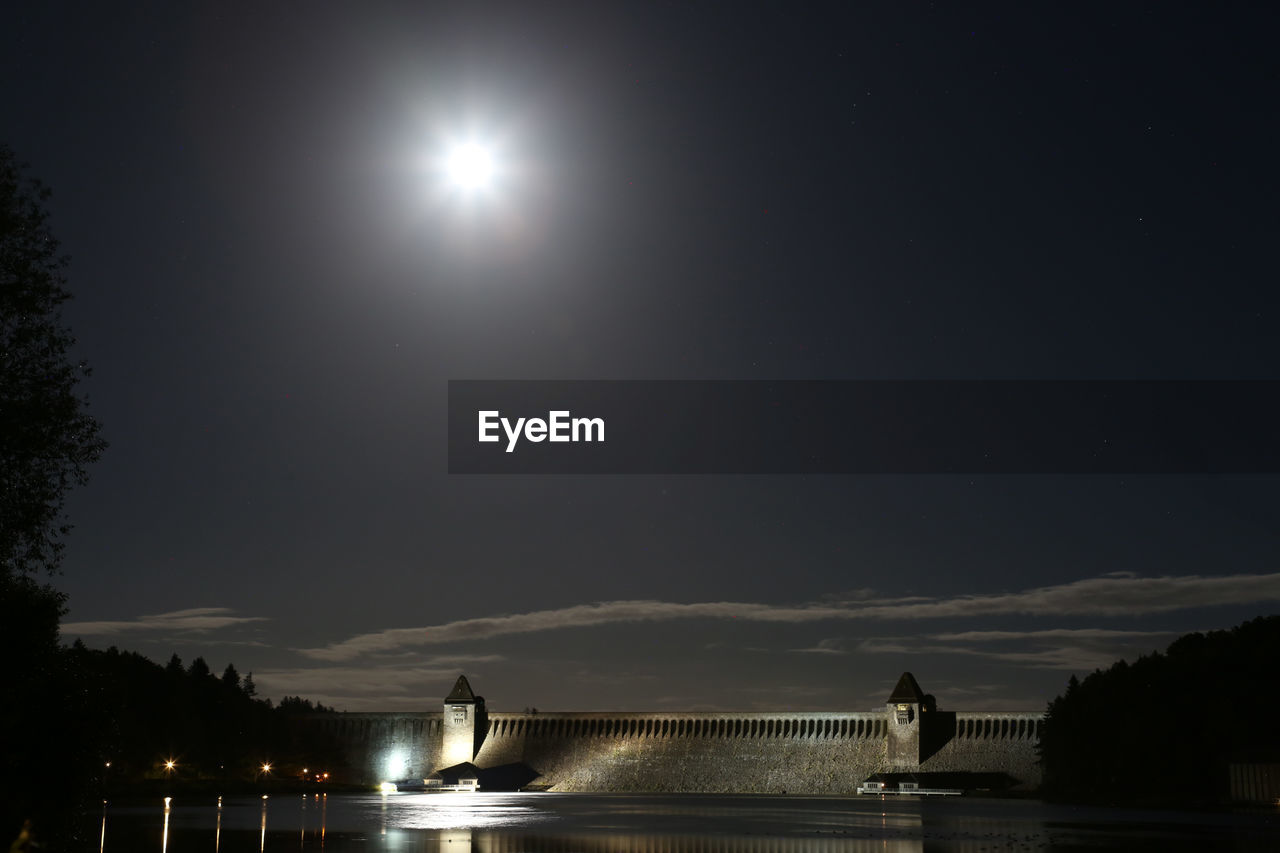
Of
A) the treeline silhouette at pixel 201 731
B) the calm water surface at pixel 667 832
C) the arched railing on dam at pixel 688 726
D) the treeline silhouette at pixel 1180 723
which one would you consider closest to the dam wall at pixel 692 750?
the arched railing on dam at pixel 688 726

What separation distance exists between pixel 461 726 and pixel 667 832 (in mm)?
114006

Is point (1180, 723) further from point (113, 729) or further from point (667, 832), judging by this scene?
point (113, 729)

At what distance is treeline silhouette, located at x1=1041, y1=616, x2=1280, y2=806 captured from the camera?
3280 inches

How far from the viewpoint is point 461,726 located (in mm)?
160375

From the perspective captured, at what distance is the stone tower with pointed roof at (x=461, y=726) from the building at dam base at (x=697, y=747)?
156 mm

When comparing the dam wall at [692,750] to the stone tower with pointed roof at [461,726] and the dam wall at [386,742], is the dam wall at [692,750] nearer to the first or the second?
the stone tower with pointed roof at [461,726]

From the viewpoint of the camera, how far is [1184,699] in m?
88.9

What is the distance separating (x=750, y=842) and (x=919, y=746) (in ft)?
335

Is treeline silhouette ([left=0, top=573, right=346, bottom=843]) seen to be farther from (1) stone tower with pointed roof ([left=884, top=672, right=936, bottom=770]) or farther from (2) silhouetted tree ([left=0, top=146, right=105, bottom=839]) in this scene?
(1) stone tower with pointed roof ([left=884, top=672, right=936, bottom=770])

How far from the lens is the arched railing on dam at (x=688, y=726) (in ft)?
486

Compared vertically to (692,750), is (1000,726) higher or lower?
higher

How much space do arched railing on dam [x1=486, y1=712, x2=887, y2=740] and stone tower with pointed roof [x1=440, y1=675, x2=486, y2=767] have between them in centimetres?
279

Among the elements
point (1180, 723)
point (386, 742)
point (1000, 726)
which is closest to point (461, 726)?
point (386, 742)

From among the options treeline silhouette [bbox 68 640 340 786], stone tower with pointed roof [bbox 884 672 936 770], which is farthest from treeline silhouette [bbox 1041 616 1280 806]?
treeline silhouette [bbox 68 640 340 786]
